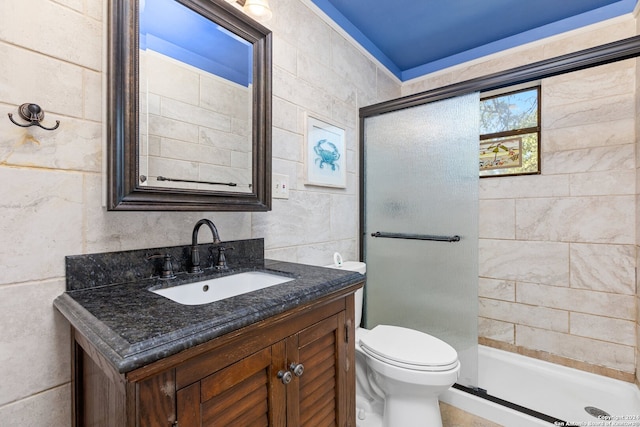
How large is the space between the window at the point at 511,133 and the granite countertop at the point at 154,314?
1.91 metres

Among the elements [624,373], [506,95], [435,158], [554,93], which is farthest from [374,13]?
[624,373]

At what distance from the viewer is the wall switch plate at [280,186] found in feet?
5.04

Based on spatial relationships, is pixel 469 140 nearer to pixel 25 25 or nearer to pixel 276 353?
pixel 276 353

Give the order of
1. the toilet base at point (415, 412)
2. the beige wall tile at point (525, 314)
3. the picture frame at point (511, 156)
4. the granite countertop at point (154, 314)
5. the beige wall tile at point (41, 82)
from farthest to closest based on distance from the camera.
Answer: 1. the picture frame at point (511, 156)
2. the beige wall tile at point (525, 314)
3. the toilet base at point (415, 412)
4. the beige wall tile at point (41, 82)
5. the granite countertop at point (154, 314)

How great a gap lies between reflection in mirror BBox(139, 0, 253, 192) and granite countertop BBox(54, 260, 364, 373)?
38 centimetres

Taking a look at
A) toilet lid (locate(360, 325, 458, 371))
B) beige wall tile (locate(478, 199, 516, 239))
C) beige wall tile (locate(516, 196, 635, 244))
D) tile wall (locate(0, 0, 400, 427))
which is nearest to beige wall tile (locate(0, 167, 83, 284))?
tile wall (locate(0, 0, 400, 427))

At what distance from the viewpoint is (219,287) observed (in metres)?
1.15

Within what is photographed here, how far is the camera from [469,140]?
5.68ft

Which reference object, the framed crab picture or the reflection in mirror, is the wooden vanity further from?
the framed crab picture

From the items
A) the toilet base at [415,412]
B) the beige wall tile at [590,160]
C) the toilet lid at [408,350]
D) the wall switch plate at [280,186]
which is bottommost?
the toilet base at [415,412]

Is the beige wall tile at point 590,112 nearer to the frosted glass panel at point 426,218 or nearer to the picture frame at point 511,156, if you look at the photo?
the picture frame at point 511,156

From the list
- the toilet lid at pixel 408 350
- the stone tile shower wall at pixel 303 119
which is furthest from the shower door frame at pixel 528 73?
the toilet lid at pixel 408 350

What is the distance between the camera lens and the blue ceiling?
189 cm

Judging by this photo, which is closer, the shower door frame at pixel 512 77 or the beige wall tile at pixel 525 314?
the shower door frame at pixel 512 77
